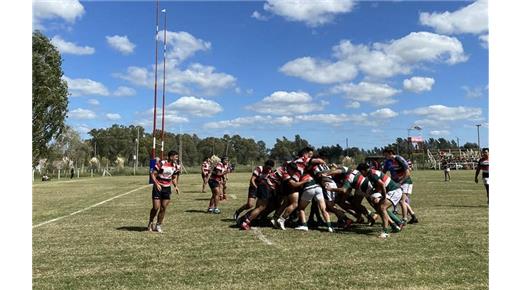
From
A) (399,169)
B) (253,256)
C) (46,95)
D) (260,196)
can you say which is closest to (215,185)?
(260,196)

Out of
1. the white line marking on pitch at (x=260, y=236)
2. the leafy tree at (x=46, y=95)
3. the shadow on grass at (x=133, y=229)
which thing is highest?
the leafy tree at (x=46, y=95)

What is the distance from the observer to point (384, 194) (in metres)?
9.62

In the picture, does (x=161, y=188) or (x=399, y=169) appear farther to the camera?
(x=399, y=169)

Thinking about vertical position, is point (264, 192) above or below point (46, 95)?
below

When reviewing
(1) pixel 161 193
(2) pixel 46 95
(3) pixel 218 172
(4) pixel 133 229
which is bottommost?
(4) pixel 133 229

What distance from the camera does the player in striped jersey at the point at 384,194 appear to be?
31.6 ft

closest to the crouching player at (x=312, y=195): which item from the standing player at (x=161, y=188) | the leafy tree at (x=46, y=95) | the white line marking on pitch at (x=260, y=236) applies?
the white line marking on pitch at (x=260, y=236)

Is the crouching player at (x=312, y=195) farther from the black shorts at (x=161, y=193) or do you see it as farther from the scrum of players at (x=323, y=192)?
the black shorts at (x=161, y=193)

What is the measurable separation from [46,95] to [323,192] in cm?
3845

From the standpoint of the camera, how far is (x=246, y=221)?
10734 millimetres

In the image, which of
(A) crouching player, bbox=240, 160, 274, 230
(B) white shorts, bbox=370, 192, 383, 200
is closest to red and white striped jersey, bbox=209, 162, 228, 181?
(A) crouching player, bbox=240, 160, 274, 230

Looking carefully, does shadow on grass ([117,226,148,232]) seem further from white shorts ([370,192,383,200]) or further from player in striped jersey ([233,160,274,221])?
white shorts ([370,192,383,200])

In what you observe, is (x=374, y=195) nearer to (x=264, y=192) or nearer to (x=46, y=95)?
(x=264, y=192)

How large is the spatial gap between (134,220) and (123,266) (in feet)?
19.3
